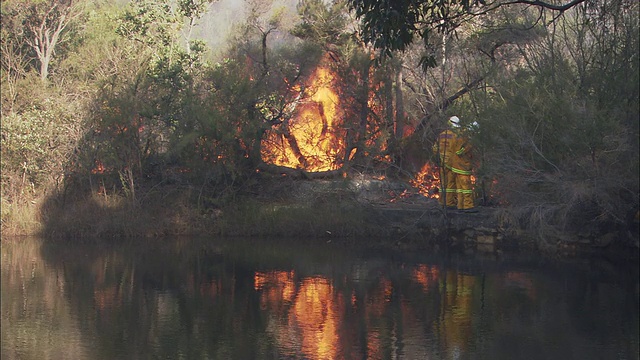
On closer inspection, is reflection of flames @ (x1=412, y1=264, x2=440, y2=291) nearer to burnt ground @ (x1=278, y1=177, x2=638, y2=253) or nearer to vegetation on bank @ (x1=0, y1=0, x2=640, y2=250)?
burnt ground @ (x1=278, y1=177, x2=638, y2=253)

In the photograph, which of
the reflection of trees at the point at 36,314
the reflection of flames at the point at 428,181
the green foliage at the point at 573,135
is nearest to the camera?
the reflection of trees at the point at 36,314

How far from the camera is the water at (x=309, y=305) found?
1009 centimetres

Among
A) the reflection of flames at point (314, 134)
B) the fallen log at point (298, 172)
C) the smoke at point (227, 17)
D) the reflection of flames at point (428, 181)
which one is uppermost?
the smoke at point (227, 17)

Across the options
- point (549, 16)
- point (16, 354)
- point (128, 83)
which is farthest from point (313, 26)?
point (16, 354)

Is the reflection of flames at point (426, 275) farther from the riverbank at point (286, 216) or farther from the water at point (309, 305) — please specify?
the riverbank at point (286, 216)

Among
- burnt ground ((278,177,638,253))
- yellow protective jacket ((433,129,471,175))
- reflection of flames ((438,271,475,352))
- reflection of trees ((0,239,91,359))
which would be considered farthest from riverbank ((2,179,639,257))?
reflection of flames ((438,271,475,352))

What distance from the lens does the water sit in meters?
10.1

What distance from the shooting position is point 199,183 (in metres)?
22.1

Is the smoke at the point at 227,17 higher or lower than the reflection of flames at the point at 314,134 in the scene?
higher

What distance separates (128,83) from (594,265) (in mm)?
12868

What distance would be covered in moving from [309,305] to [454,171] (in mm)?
7760

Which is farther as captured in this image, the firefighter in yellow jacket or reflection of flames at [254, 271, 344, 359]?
the firefighter in yellow jacket

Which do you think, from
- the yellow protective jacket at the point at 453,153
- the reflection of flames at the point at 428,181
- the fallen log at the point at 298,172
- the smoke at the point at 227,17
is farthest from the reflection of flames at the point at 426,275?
the smoke at the point at 227,17

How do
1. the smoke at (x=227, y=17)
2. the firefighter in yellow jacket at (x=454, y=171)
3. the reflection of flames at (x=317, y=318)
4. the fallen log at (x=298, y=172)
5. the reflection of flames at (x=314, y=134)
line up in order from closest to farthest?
the reflection of flames at (x=317, y=318), the firefighter in yellow jacket at (x=454, y=171), the fallen log at (x=298, y=172), the reflection of flames at (x=314, y=134), the smoke at (x=227, y=17)
